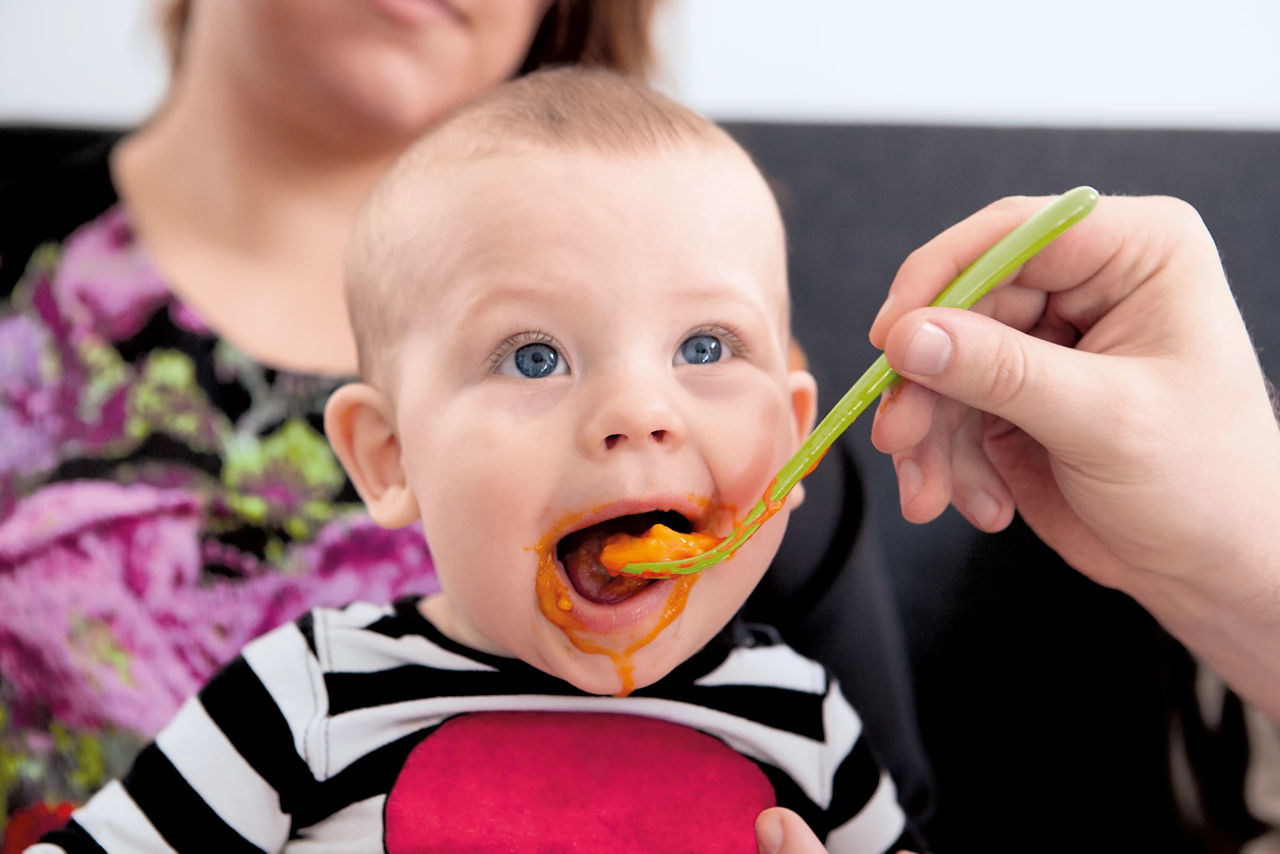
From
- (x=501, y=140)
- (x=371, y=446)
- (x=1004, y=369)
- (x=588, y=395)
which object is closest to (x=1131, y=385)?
(x=1004, y=369)

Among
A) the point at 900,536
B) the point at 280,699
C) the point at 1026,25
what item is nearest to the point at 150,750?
the point at 280,699

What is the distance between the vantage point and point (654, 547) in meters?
0.60

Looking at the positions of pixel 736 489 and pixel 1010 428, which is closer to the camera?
pixel 736 489

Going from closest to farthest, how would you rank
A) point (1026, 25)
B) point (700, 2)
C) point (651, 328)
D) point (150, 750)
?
point (651, 328), point (150, 750), point (1026, 25), point (700, 2)

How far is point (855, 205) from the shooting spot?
1.28 meters

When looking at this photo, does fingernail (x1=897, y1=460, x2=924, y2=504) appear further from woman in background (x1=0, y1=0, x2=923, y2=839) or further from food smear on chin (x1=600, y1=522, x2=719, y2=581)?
woman in background (x1=0, y1=0, x2=923, y2=839)

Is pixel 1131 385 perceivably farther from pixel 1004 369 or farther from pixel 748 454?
pixel 748 454

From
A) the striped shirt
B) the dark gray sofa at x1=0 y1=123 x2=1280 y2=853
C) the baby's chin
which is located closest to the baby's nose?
the baby's chin

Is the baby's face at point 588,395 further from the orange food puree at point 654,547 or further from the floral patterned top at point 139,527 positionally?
the floral patterned top at point 139,527

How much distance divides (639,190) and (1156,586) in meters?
0.48

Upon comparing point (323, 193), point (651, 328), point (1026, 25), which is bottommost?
point (323, 193)

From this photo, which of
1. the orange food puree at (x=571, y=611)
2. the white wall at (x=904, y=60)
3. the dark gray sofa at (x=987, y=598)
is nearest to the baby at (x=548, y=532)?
the orange food puree at (x=571, y=611)

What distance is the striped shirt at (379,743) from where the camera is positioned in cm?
72

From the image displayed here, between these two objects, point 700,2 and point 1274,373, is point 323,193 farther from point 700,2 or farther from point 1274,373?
point 1274,373
